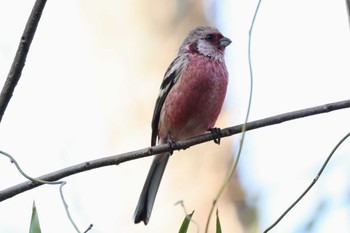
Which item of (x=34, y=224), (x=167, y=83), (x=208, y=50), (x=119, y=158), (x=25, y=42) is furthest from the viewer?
(x=208, y=50)

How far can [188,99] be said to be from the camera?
5.09 m

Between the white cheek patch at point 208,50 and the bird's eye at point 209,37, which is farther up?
the bird's eye at point 209,37

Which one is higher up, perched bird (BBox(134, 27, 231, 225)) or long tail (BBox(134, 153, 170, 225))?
perched bird (BBox(134, 27, 231, 225))

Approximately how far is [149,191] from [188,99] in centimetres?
72

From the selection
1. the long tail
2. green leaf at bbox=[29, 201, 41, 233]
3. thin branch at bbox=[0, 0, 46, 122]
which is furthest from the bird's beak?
green leaf at bbox=[29, 201, 41, 233]

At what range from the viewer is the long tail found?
451 centimetres

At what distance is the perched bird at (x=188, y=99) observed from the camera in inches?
199

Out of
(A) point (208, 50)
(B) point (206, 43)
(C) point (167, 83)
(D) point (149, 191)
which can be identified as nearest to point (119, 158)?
(D) point (149, 191)

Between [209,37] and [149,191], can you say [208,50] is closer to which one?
[209,37]

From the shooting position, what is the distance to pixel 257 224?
19.9 feet

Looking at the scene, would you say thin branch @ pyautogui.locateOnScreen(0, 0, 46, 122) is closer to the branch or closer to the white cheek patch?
the branch

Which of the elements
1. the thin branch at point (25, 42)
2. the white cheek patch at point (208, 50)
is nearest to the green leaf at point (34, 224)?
the thin branch at point (25, 42)

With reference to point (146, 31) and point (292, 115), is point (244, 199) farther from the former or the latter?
point (292, 115)

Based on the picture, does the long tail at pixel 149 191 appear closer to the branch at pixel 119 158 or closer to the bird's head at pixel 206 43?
the bird's head at pixel 206 43
